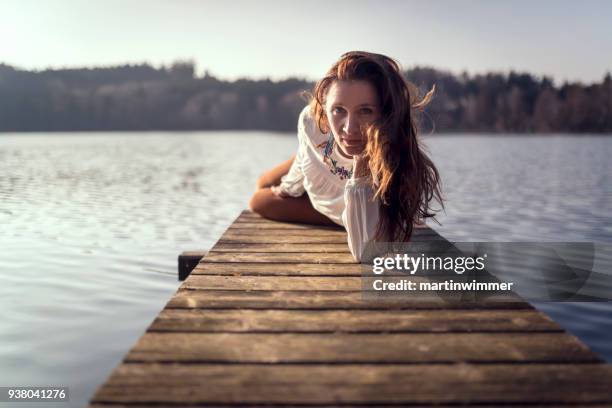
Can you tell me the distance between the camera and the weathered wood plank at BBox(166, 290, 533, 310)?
9.34 ft

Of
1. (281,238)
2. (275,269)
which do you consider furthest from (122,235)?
(275,269)

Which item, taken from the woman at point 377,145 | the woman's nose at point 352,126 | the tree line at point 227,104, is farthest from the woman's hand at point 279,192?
the tree line at point 227,104

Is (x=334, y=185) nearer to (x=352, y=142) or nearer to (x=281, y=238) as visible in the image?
(x=281, y=238)

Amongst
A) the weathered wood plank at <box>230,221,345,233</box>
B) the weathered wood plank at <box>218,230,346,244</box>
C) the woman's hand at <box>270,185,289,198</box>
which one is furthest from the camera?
the woman's hand at <box>270,185,289,198</box>

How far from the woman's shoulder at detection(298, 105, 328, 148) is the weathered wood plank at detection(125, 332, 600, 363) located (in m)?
2.39

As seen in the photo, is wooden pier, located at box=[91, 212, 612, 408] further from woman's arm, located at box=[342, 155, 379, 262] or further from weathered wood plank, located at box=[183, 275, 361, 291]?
woman's arm, located at box=[342, 155, 379, 262]

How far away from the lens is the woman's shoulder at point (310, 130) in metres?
4.59

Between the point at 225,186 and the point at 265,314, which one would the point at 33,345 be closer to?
the point at 265,314

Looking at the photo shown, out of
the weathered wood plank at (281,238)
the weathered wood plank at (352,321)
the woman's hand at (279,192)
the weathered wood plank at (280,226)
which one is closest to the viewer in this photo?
the weathered wood plank at (352,321)

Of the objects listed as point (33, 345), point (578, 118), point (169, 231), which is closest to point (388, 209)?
point (33, 345)

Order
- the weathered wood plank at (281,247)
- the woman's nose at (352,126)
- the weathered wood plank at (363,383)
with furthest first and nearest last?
1. the weathered wood plank at (281,247)
2. the woman's nose at (352,126)
3. the weathered wood plank at (363,383)

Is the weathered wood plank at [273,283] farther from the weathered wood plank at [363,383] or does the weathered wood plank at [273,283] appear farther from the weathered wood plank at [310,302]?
the weathered wood plank at [363,383]

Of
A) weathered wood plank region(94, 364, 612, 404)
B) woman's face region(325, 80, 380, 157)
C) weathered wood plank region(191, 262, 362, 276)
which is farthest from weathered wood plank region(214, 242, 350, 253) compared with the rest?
weathered wood plank region(94, 364, 612, 404)

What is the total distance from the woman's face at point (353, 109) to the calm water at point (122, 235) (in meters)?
2.40
